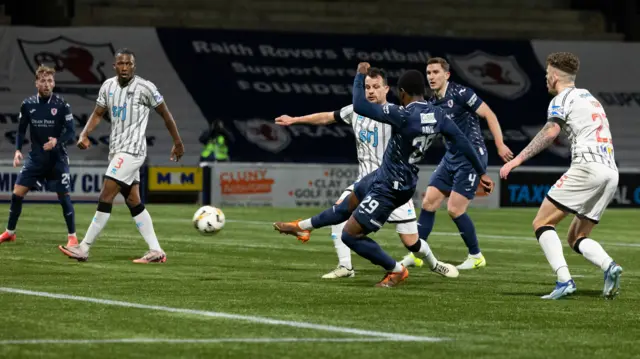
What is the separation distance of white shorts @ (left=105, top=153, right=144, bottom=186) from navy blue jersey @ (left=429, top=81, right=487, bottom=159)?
3162 mm

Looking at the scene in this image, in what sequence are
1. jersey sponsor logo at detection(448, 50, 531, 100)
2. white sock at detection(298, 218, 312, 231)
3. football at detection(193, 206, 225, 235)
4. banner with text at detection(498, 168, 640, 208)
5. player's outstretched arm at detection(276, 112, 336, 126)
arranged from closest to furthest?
white sock at detection(298, 218, 312, 231)
player's outstretched arm at detection(276, 112, 336, 126)
football at detection(193, 206, 225, 235)
banner with text at detection(498, 168, 640, 208)
jersey sponsor logo at detection(448, 50, 531, 100)

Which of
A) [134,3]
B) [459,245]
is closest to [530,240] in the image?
[459,245]

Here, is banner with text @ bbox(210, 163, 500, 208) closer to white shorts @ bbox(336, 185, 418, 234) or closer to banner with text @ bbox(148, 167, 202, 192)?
banner with text @ bbox(148, 167, 202, 192)

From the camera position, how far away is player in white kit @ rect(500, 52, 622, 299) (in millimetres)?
9906

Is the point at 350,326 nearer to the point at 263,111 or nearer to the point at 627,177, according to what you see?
the point at 627,177

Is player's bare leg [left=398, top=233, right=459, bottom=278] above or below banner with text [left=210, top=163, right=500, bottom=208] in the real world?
below

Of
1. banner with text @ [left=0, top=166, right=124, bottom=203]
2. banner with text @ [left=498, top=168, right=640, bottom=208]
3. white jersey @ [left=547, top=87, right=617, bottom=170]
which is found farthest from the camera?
banner with text @ [left=498, top=168, right=640, bottom=208]

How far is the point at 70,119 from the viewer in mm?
15477

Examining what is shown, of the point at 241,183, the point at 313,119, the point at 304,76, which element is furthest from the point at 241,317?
the point at 304,76

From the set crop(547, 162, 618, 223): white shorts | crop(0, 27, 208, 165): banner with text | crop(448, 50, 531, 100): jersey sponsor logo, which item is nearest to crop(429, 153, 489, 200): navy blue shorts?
crop(547, 162, 618, 223): white shorts

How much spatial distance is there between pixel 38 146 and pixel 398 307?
302 inches

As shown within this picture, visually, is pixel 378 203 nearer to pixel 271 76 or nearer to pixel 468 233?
pixel 468 233

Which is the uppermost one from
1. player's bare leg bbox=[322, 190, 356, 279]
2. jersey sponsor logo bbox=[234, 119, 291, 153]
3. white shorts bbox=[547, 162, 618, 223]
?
jersey sponsor logo bbox=[234, 119, 291, 153]

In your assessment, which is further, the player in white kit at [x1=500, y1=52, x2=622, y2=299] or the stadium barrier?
the stadium barrier
